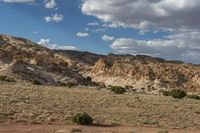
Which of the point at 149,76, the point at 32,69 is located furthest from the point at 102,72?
the point at 32,69

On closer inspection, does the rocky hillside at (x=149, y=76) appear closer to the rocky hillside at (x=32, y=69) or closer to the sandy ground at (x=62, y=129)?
the rocky hillside at (x=32, y=69)

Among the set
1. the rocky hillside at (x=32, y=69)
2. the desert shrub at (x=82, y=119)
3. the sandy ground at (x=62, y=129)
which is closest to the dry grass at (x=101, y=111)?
the desert shrub at (x=82, y=119)

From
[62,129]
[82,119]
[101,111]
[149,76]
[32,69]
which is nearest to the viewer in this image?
[62,129]

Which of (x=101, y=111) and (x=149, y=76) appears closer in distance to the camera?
(x=101, y=111)

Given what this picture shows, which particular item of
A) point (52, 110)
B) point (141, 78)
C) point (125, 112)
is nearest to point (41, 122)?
point (52, 110)

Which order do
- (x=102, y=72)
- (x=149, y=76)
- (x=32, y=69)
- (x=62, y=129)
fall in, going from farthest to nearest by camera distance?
(x=102, y=72) < (x=149, y=76) < (x=32, y=69) < (x=62, y=129)

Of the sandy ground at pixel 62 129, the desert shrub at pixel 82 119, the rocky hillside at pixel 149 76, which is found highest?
the rocky hillside at pixel 149 76

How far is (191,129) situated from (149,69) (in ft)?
349

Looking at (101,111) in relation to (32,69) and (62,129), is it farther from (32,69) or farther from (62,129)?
(32,69)

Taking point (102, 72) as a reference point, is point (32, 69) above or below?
below

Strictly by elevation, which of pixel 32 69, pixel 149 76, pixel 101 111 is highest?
pixel 32 69

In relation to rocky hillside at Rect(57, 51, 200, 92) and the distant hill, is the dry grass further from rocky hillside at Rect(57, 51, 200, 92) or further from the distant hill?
rocky hillside at Rect(57, 51, 200, 92)

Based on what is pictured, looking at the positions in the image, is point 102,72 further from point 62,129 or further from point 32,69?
point 62,129

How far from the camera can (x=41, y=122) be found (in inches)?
1219
